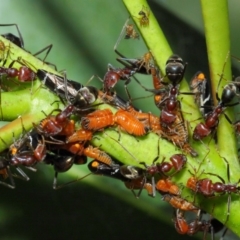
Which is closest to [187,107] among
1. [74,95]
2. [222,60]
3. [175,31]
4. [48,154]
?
[222,60]

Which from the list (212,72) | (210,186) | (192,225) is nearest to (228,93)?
(212,72)

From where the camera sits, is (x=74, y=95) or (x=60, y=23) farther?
(x=60, y=23)

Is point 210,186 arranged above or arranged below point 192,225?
above

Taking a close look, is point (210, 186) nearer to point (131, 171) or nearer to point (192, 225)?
point (131, 171)

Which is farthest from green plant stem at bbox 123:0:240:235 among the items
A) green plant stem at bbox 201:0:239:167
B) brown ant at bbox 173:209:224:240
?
brown ant at bbox 173:209:224:240

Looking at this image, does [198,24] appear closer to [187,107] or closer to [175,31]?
[175,31]

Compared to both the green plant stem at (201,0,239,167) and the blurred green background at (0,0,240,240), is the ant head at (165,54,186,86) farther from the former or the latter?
the blurred green background at (0,0,240,240)

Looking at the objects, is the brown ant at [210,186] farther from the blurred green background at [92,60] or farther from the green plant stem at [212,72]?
the blurred green background at [92,60]

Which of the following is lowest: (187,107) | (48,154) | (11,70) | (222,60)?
(48,154)
